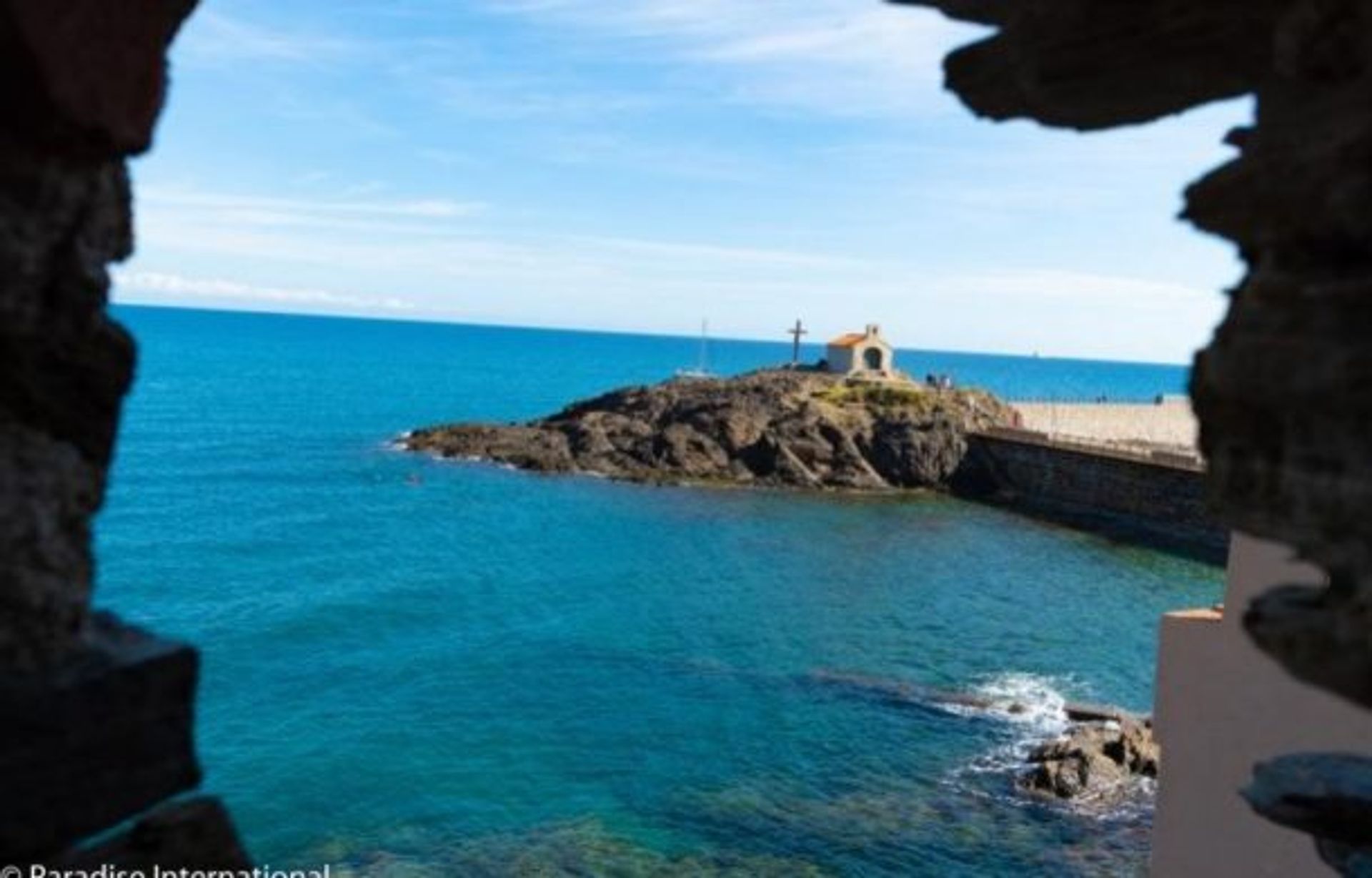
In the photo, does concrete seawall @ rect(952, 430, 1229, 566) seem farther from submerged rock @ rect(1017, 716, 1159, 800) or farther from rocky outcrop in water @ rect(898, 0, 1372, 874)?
rocky outcrop in water @ rect(898, 0, 1372, 874)

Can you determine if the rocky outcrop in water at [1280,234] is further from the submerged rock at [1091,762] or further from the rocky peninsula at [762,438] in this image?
the rocky peninsula at [762,438]

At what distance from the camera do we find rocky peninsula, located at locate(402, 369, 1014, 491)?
308 feet

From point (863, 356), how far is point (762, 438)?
24226 millimetres

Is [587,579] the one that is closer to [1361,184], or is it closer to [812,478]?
[812,478]

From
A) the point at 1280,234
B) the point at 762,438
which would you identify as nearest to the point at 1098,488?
the point at 762,438

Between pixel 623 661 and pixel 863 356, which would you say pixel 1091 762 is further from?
pixel 863 356

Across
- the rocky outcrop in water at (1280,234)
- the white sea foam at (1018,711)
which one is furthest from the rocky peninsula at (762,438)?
the rocky outcrop in water at (1280,234)

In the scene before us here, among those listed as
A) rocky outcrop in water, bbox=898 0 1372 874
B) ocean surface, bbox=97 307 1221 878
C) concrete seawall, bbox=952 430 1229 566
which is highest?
rocky outcrop in water, bbox=898 0 1372 874

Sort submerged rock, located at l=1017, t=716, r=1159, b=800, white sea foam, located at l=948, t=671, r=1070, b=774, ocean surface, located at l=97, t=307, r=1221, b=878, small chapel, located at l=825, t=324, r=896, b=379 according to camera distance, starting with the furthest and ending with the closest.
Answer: small chapel, located at l=825, t=324, r=896, b=379 → white sea foam, located at l=948, t=671, r=1070, b=774 → submerged rock, located at l=1017, t=716, r=1159, b=800 → ocean surface, located at l=97, t=307, r=1221, b=878

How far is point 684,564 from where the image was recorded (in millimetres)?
64500

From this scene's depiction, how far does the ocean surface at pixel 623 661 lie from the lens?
3158cm

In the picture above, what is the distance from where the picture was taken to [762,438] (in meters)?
95.7

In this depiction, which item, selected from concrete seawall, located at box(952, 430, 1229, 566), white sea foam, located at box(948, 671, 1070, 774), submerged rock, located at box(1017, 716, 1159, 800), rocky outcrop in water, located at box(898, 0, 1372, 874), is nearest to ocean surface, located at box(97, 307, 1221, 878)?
white sea foam, located at box(948, 671, 1070, 774)

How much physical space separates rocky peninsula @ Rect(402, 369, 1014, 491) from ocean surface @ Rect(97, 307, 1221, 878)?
530 cm
